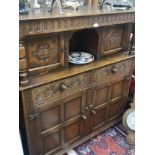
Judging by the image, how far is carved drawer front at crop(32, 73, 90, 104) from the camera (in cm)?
117

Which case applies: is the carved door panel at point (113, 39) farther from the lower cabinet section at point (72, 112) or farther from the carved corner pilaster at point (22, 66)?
the carved corner pilaster at point (22, 66)

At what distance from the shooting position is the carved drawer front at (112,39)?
146 cm

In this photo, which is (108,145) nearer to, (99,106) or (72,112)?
(99,106)

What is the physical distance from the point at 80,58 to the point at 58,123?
1.70 feet

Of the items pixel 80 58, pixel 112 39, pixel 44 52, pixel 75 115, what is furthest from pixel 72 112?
pixel 112 39

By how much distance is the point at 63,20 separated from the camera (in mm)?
1087

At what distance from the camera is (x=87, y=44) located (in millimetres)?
1579

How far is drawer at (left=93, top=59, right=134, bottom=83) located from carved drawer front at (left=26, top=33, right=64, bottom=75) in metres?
0.34

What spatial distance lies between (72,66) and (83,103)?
1.04 ft

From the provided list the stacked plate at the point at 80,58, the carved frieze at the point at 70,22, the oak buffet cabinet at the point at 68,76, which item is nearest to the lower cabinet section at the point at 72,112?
the oak buffet cabinet at the point at 68,76
